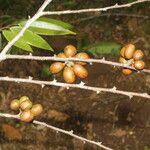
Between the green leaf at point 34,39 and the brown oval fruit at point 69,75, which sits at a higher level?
the green leaf at point 34,39

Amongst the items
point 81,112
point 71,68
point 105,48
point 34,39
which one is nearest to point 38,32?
point 34,39

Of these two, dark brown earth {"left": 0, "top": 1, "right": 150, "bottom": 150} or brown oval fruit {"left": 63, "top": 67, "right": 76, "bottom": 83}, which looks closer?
brown oval fruit {"left": 63, "top": 67, "right": 76, "bottom": 83}

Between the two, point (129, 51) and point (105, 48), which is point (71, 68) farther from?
point (105, 48)

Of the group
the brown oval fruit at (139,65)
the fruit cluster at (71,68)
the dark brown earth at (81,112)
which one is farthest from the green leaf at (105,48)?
the brown oval fruit at (139,65)

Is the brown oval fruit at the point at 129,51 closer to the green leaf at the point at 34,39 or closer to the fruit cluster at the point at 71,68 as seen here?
the fruit cluster at the point at 71,68

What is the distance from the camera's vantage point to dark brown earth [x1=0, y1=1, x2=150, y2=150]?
509cm

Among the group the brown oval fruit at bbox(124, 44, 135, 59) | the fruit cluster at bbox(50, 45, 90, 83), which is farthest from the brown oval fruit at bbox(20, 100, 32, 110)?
the brown oval fruit at bbox(124, 44, 135, 59)

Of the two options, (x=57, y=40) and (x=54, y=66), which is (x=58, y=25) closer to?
(x=54, y=66)

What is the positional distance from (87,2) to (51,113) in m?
2.36

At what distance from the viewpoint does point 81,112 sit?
212 inches

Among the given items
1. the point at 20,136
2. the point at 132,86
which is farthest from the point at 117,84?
the point at 20,136

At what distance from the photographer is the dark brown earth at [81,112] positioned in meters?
5.09

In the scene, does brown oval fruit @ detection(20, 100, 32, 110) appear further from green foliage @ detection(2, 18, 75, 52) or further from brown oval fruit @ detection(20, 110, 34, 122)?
green foliage @ detection(2, 18, 75, 52)

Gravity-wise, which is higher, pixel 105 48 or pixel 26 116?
pixel 105 48
